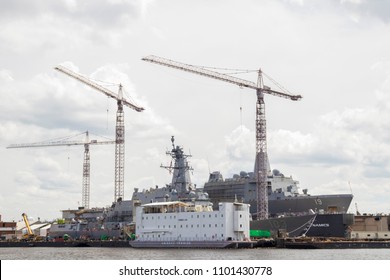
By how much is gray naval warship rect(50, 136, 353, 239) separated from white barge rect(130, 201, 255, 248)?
9.52 meters

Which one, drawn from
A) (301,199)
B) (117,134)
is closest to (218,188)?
(301,199)

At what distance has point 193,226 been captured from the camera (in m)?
80.9

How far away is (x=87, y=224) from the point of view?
11138 centimetres

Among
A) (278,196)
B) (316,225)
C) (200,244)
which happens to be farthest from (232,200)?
(200,244)

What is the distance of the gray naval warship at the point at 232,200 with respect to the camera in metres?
87.5

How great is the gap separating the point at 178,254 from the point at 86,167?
8576cm

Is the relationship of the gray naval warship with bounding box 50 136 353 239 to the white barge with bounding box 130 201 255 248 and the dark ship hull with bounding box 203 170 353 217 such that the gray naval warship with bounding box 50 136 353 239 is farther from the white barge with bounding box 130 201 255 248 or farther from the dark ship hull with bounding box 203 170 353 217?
the white barge with bounding box 130 201 255 248

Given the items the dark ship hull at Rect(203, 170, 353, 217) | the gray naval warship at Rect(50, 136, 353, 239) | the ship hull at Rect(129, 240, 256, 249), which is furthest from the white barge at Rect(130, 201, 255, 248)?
the dark ship hull at Rect(203, 170, 353, 217)

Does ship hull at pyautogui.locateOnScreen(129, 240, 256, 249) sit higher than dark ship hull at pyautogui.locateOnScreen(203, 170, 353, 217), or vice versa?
dark ship hull at pyautogui.locateOnScreen(203, 170, 353, 217)

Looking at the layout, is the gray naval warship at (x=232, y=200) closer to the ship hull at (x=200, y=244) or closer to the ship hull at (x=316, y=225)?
the ship hull at (x=316, y=225)

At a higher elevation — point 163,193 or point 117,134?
point 117,134

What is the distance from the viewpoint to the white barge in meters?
79.1

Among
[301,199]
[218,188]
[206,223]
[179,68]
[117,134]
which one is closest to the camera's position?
[206,223]

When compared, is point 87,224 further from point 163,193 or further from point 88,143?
point 88,143
